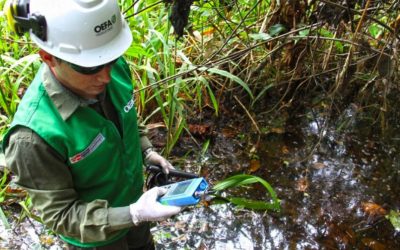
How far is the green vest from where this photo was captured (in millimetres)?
1347

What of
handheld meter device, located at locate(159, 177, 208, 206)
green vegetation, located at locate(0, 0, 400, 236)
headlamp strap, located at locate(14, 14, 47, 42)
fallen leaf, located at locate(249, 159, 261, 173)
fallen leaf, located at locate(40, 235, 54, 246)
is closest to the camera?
headlamp strap, located at locate(14, 14, 47, 42)

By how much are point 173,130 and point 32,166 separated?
1.51m

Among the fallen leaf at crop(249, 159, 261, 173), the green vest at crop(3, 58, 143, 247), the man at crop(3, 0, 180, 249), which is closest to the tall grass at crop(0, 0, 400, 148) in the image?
the fallen leaf at crop(249, 159, 261, 173)

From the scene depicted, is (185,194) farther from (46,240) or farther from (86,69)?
(46,240)

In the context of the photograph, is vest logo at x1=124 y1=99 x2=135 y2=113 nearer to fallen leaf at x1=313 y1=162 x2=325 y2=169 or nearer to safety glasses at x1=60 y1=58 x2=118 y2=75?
safety glasses at x1=60 y1=58 x2=118 y2=75

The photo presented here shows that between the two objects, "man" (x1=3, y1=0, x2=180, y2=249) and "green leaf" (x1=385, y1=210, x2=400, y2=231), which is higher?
"man" (x1=3, y1=0, x2=180, y2=249)

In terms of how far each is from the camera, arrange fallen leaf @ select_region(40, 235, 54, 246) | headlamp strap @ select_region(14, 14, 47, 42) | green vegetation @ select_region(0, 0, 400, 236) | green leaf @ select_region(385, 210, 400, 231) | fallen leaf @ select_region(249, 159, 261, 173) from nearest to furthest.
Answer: headlamp strap @ select_region(14, 14, 47, 42) → fallen leaf @ select_region(40, 235, 54, 246) → green leaf @ select_region(385, 210, 400, 231) → green vegetation @ select_region(0, 0, 400, 236) → fallen leaf @ select_region(249, 159, 261, 173)

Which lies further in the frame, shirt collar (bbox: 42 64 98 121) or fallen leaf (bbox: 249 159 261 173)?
fallen leaf (bbox: 249 159 261 173)

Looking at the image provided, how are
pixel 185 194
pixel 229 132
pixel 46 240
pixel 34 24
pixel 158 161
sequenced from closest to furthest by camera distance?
pixel 34 24 < pixel 185 194 < pixel 158 161 < pixel 46 240 < pixel 229 132

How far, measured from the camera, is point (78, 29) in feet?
4.30

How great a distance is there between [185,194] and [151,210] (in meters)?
0.14

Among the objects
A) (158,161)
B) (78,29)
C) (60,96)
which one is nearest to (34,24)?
(78,29)

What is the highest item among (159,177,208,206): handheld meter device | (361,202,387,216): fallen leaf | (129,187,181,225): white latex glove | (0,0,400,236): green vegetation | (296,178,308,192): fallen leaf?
(159,177,208,206): handheld meter device

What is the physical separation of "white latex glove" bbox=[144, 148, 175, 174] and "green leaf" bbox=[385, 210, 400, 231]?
4.60 ft
